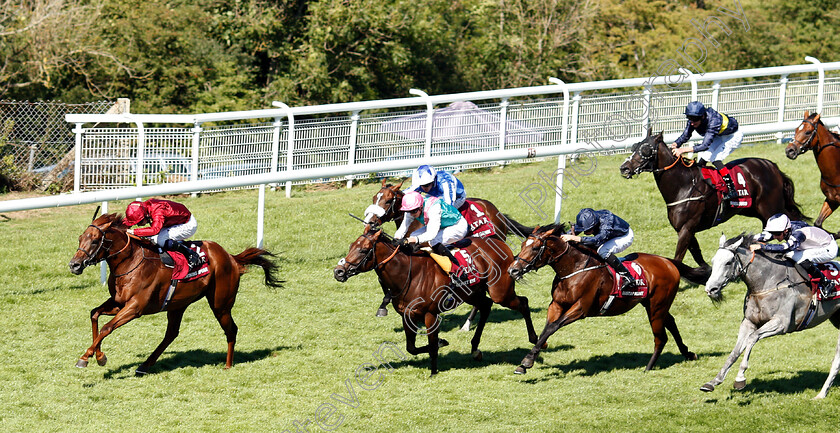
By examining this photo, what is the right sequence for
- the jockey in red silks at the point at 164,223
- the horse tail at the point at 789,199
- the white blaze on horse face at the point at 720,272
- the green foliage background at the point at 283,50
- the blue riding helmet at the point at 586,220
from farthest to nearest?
the green foliage background at the point at 283,50 → the horse tail at the point at 789,199 → the jockey in red silks at the point at 164,223 → the blue riding helmet at the point at 586,220 → the white blaze on horse face at the point at 720,272

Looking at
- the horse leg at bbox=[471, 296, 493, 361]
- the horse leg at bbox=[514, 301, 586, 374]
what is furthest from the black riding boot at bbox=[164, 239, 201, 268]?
the horse leg at bbox=[514, 301, 586, 374]

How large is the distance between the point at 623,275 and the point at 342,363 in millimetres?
2525

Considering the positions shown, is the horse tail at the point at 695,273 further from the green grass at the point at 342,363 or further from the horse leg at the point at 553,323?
the horse leg at the point at 553,323

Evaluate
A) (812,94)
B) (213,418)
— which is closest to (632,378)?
(213,418)

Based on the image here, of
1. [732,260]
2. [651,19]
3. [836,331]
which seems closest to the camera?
[732,260]

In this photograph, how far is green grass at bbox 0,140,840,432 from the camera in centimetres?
775

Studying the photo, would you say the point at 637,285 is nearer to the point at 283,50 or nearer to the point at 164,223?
the point at 164,223

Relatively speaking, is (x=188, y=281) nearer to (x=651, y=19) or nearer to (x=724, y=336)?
(x=724, y=336)

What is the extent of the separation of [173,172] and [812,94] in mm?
9076

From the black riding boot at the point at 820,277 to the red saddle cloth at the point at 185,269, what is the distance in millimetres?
4842

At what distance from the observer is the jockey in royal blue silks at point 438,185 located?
31.1ft

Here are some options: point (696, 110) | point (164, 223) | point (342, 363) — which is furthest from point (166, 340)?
point (696, 110)

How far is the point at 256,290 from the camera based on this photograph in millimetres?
11297

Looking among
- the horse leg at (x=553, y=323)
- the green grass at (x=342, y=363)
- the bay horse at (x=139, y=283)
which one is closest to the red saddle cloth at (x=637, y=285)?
the horse leg at (x=553, y=323)
